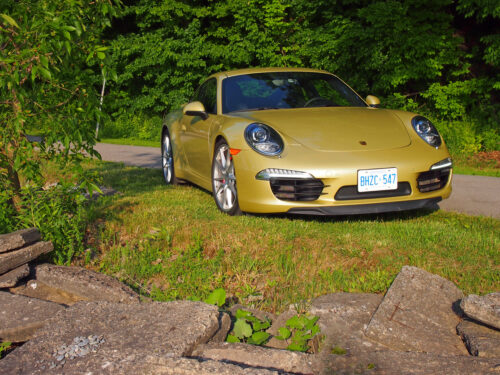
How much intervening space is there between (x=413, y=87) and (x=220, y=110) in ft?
26.0

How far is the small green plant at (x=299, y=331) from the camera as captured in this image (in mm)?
3188

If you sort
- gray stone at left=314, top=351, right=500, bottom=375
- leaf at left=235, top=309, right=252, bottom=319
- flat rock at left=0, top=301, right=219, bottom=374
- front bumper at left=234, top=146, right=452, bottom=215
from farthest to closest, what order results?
front bumper at left=234, top=146, right=452, bottom=215 → leaf at left=235, top=309, right=252, bottom=319 → flat rock at left=0, top=301, right=219, bottom=374 → gray stone at left=314, top=351, right=500, bottom=375

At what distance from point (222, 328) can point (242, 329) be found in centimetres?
16

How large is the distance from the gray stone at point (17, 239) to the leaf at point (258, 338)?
6.11ft

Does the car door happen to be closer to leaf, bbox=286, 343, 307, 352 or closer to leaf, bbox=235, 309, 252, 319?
leaf, bbox=235, 309, 252, 319

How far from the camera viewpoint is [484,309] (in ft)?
10.1

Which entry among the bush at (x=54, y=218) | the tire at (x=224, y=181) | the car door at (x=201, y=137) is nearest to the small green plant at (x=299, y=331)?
the bush at (x=54, y=218)

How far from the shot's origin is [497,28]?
463 inches

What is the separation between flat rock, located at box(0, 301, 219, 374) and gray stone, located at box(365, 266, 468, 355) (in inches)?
36.2

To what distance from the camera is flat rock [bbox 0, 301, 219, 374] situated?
2779 mm

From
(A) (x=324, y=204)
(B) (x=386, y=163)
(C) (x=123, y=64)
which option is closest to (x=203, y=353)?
(A) (x=324, y=204)

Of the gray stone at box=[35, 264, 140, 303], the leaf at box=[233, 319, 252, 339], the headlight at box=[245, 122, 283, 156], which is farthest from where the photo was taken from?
the headlight at box=[245, 122, 283, 156]

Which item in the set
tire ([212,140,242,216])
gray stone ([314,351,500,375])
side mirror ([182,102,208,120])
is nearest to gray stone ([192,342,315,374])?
gray stone ([314,351,500,375])

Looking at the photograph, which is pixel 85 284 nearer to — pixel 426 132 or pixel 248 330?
pixel 248 330
